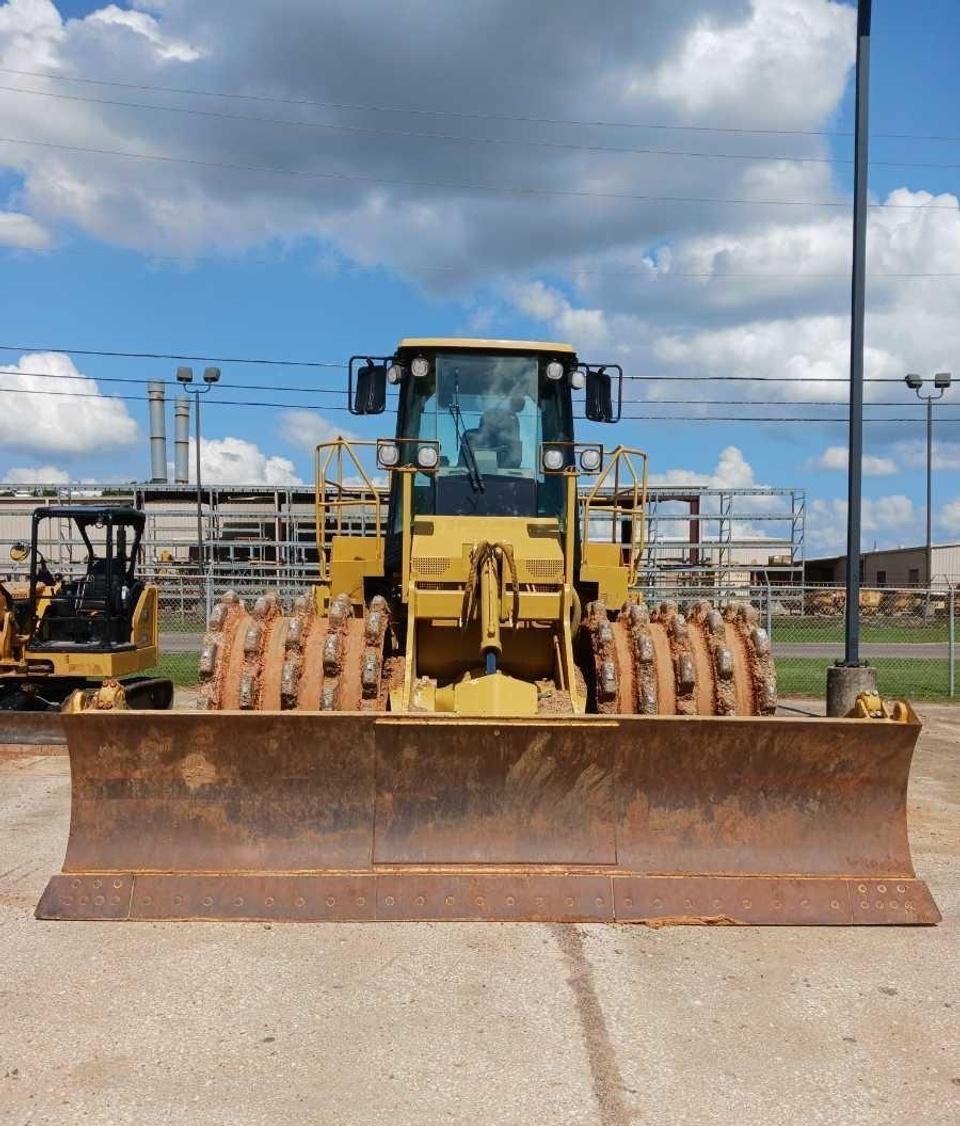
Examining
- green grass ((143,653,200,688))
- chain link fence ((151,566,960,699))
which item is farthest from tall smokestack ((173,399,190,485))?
green grass ((143,653,200,688))

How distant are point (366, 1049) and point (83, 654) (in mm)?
8605

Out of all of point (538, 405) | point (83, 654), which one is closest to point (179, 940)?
point (538, 405)

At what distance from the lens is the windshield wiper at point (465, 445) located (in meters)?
6.95

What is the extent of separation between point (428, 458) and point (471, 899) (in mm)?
3021

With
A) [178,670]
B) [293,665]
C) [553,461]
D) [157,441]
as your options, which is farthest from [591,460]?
[157,441]

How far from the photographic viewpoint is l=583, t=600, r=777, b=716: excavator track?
6.04 metres

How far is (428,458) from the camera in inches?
266

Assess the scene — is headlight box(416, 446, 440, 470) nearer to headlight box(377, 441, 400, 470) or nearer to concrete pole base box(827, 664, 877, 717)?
headlight box(377, 441, 400, 470)

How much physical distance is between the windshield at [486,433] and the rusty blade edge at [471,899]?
2.81 meters

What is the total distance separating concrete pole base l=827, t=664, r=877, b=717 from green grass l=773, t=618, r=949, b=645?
1150 centimetres

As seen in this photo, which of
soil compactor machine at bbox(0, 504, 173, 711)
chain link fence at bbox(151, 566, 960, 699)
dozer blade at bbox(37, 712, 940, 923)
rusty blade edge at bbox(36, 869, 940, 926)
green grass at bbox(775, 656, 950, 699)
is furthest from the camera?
chain link fence at bbox(151, 566, 960, 699)

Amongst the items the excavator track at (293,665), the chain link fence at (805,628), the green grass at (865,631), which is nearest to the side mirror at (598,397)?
the excavator track at (293,665)

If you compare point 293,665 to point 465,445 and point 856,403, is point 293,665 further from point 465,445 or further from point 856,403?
point 856,403

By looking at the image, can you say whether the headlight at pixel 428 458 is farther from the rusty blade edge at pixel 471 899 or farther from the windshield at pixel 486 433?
the rusty blade edge at pixel 471 899
